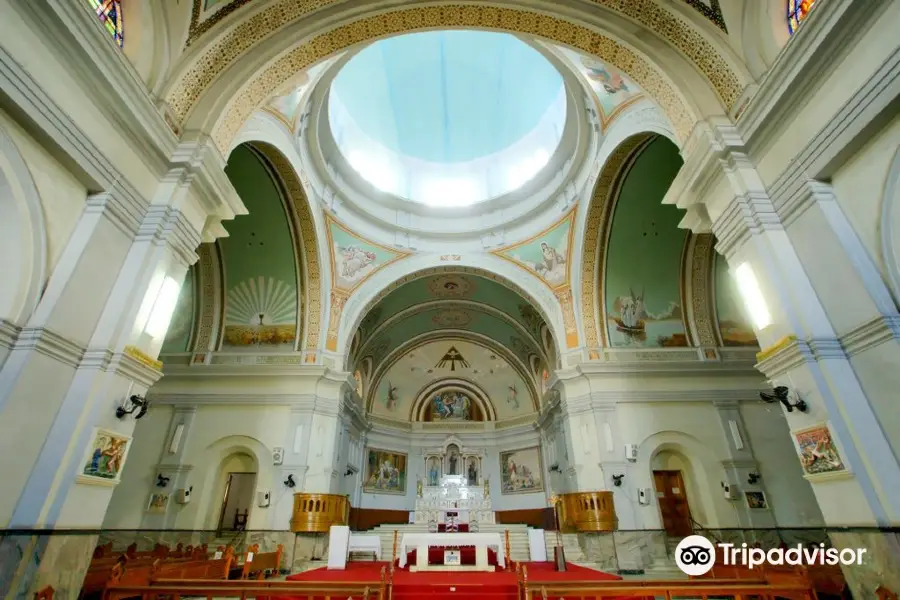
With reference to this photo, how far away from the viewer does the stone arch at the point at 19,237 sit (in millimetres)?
3606

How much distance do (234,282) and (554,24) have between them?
1016cm

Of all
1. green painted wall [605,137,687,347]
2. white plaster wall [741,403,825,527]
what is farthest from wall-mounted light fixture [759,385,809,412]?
green painted wall [605,137,687,347]

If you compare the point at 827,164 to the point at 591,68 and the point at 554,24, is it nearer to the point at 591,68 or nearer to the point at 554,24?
the point at 554,24

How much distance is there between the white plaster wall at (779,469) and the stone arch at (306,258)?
37.6 ft

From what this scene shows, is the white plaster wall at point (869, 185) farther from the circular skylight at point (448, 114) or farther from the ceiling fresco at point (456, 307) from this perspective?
the ceiling fresco at point (456, 307)

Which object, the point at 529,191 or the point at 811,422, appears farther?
the point at 529,191

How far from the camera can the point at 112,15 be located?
16.6 feet

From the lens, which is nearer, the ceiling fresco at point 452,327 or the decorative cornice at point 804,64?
the decorative cornice at point 804,64

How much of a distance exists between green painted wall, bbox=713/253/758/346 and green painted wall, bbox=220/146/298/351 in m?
11.8

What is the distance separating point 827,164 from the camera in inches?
160

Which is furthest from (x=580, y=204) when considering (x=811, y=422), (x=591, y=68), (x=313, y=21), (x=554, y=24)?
(x=811, y=422)

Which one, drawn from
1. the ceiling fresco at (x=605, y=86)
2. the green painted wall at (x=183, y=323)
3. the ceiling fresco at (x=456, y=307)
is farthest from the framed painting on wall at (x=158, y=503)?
the ceiling fresco at (x=605, y=86)

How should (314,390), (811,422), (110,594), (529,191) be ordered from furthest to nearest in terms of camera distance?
(529,191), (314,390), (811,422), (110,594)

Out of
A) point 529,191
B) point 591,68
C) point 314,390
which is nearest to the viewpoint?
point 591,68
